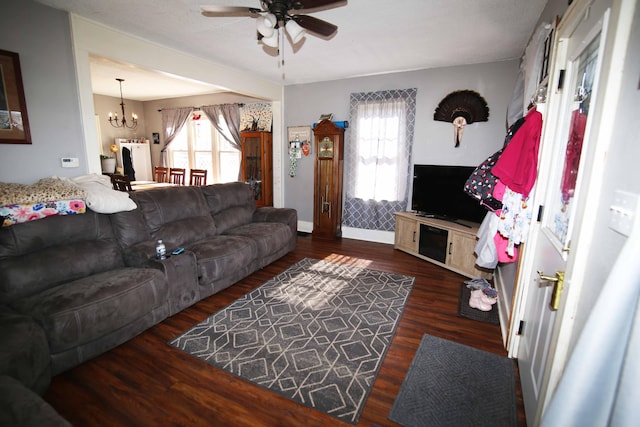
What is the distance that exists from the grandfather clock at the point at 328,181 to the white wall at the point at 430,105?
284 mm

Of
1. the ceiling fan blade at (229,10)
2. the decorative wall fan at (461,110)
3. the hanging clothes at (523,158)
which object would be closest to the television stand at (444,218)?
the decorative wall fan at (461,110)

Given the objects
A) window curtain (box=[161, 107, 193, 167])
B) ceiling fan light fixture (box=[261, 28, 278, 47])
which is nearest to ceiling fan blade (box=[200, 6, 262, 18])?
ceiling fan light fixture (box=[261, 28, 278, 47])

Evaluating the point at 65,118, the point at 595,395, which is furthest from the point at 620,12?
the point at 65,118

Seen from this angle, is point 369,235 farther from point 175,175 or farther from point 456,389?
point 175,175

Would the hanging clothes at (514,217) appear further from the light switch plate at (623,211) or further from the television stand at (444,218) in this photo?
the television stand at (444,218)

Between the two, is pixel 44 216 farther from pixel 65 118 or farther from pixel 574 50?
pixel 574 50

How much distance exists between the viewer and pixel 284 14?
81.4 inches

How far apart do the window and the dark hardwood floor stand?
4.47m

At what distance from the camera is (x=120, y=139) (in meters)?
6.97

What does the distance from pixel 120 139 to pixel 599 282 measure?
839 cm

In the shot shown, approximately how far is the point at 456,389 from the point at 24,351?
238 cm

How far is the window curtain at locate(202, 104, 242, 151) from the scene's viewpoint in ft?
20.2

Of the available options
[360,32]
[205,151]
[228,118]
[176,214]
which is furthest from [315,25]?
[205,151]

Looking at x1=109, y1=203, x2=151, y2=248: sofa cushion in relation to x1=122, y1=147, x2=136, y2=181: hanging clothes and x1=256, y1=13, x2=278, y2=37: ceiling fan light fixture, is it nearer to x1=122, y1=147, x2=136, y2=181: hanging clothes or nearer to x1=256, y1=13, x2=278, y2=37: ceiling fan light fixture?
x1=256, y1=13, x2=278, y2=37: ceiling fan light fixture
